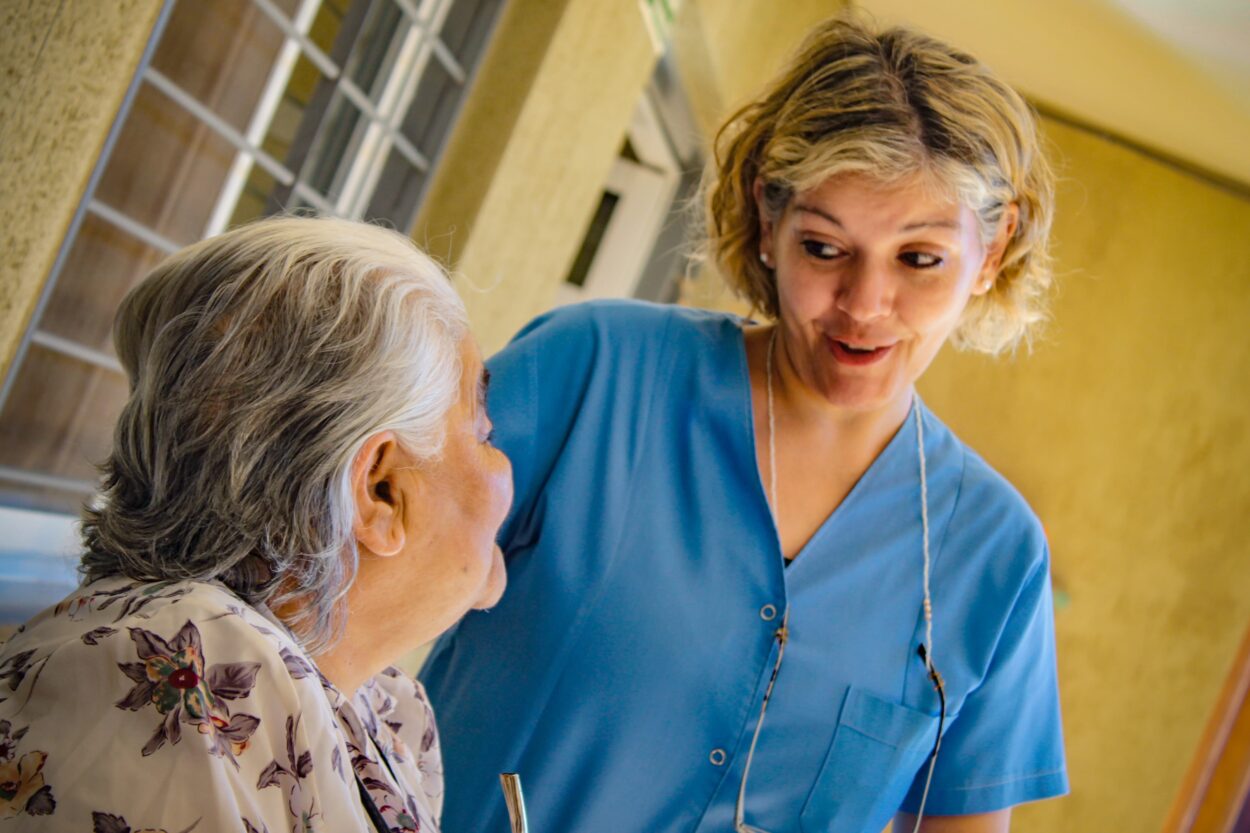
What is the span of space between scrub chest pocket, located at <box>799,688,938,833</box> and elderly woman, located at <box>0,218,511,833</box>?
52 cm

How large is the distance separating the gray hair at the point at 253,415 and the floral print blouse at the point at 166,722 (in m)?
0.06

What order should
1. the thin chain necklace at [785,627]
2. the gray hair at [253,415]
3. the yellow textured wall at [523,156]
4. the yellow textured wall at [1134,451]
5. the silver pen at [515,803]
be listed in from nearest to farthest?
the gray hair at [253,415] < the silver pen at [515,803] < the thin chain necklace at [785,627] < the yellow textured wall at [523,156] < the yellow textured wall at [1134,451]

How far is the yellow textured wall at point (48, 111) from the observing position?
4.37ft

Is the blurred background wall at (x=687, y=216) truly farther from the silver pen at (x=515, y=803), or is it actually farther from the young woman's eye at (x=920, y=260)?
A: the silver pen at (x=515, y=803)

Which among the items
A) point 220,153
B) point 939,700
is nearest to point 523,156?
point 220,153

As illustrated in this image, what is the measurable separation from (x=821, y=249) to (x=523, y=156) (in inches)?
64.6

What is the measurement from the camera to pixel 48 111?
1.42m

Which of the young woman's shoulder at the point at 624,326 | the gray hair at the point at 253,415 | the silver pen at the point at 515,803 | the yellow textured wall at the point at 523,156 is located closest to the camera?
the gray hair at the point at 253,415

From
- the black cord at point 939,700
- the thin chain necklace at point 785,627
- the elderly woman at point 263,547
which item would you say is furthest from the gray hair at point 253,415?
the black cord at point 939,700

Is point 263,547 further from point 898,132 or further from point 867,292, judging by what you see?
point 898,132

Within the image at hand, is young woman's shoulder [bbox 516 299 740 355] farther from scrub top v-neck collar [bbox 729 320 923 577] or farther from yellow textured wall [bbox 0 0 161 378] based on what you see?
yellow textured wall [bbox 0 0 161 378]

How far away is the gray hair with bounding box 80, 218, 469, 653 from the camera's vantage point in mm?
1059

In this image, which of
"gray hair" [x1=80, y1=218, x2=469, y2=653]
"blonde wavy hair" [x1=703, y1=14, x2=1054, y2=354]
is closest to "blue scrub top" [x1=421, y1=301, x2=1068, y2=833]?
"blonde wavy hair" [x1=703, y1=14, x2=1054, y2=354]

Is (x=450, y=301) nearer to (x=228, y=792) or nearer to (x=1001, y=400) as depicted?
(x=228, y=792)
